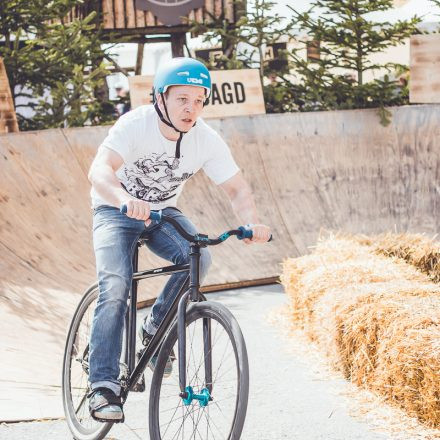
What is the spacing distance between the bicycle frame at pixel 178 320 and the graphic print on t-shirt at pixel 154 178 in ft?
0.84

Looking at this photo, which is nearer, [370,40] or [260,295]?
[260,295]

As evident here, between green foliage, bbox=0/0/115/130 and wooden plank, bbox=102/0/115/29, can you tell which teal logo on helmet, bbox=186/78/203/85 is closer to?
green foliage, bbox=0/0/115/130

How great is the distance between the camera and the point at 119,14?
14781 mm

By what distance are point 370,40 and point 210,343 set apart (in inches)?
330

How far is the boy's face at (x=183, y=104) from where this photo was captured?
13.6 ft

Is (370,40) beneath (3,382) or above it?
above

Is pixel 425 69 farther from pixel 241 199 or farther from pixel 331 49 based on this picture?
pixel 241 199

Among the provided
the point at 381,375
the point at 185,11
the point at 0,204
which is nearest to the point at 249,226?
the point at 381,375

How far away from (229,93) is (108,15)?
15.2 ft

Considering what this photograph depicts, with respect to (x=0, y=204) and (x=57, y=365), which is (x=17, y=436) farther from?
(x=0, y=204)

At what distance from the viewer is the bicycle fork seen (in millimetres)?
3637

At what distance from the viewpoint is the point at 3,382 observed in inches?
205

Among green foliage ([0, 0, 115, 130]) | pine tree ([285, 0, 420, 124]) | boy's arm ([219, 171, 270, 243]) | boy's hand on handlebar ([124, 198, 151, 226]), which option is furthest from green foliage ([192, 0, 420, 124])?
boy's hand on handlebar ([124, 198, 151, 226])

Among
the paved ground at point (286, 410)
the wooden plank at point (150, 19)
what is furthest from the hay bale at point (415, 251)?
the wooden plank at point (150, 19)
